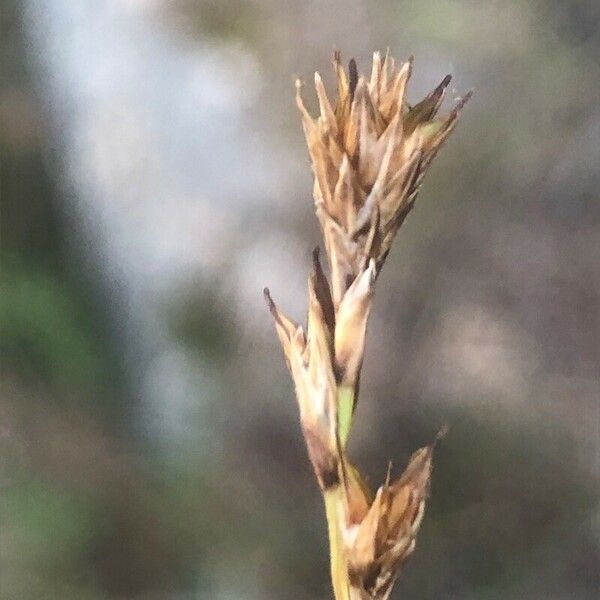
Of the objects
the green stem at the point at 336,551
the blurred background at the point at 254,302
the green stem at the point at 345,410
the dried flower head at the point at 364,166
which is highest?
the blurred background at the point at 254,302

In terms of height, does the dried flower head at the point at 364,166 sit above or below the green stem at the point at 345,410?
above

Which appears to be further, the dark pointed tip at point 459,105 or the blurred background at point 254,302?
the blurred background at point 254,302

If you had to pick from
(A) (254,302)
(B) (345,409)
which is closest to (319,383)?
(B) (345,409)

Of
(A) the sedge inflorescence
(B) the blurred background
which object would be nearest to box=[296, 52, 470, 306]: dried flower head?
(A) the sedge inflorescence

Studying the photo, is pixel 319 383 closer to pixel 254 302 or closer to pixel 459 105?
pixel 459 105

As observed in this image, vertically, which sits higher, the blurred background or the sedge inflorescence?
the blurred background

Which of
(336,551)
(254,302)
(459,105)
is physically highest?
(254,302)

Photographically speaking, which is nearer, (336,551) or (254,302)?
(336,551)

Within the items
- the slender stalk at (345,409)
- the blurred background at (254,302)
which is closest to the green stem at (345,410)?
the slender stalk at (345,409)

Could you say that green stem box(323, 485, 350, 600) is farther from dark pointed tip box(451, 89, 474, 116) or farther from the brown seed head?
dark pointed tip box(451, 89, 474, 116)

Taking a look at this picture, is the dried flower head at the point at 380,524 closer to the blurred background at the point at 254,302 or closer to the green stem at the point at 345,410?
the green stem at the point at 345,410
